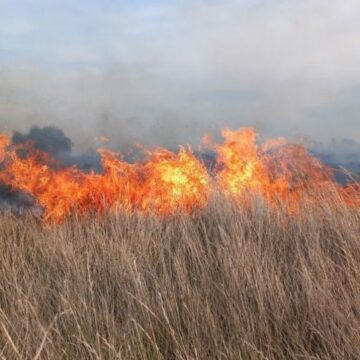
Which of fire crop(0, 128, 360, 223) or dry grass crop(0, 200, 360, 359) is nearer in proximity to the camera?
dry grass crop(0, 200, 360, 359)

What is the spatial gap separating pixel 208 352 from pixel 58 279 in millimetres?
1943

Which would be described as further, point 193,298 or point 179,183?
point 179,183

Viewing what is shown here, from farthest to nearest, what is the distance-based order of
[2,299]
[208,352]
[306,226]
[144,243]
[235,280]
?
[306,226], [144,243], [2,299], [235,280], [208,352]

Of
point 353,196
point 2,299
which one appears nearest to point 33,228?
Answer: point 2,299

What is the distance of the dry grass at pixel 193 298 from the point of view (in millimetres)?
3352

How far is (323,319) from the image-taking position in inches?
143

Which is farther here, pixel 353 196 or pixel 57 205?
pixel 57 205

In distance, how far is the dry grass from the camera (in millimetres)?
3352

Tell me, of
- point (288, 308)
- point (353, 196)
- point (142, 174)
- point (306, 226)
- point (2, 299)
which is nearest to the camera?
point (288, 308)

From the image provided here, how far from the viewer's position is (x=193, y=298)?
12.6ft

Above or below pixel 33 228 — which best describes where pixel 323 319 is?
above

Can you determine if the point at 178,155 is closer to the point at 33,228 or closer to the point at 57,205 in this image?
the point at 57,205

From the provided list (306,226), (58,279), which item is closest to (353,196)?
(306,226)

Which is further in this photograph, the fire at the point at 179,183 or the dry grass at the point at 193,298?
the fire at the point at 179,183
